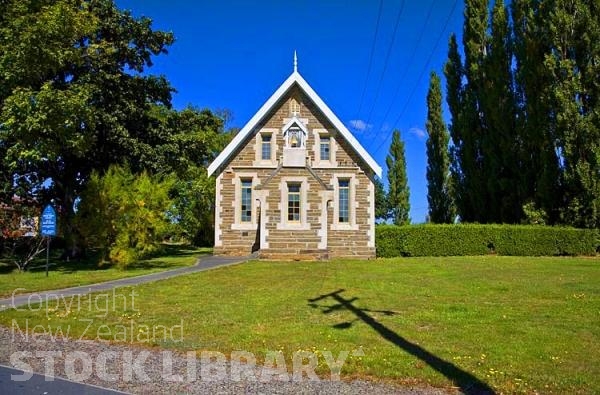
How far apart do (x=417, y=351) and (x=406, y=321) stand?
2.03 metres

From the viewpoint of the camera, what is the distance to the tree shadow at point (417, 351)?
554 cm

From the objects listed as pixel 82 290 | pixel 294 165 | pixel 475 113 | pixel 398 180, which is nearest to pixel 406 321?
pixel 82 290

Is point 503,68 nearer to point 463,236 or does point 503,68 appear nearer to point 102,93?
point 463,236

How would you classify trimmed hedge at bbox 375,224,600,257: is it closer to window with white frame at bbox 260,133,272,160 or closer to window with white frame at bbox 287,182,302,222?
window with white frame at bbox 287,182,302,222

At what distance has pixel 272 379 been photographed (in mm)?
5758

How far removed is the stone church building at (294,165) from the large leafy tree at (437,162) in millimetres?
11547

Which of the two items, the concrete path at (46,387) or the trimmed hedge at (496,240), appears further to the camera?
the trimmed hedge at (496,240)

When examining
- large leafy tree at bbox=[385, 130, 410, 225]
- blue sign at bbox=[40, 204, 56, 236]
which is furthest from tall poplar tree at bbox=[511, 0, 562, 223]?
large leafy tree at bbox=[385, 130, 410, 225]

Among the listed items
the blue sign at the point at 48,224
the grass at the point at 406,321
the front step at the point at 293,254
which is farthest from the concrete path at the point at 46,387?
the front step at the point at 293,254

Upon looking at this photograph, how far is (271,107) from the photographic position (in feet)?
86.0

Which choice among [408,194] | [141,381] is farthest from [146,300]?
[408,194]

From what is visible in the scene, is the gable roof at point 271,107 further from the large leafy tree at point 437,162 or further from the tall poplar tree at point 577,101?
the large leafy tree at point 437,162

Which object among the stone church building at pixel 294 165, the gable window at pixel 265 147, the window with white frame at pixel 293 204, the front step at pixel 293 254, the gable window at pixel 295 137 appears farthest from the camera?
the gable window at pixel 265 147

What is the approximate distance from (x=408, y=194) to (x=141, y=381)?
164ft
